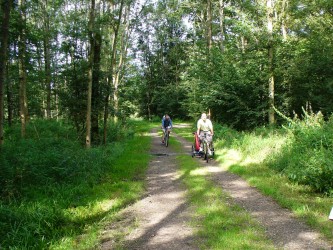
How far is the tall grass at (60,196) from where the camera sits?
475cm

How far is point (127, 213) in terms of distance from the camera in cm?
608

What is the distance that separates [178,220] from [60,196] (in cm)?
280

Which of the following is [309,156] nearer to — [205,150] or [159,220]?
[159,220]

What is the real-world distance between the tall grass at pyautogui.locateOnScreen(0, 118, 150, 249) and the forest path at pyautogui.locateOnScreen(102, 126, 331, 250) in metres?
0.49

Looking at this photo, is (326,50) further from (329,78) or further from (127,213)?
(127,213)

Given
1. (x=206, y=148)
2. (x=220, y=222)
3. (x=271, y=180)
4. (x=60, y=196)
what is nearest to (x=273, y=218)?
(x=220, y=222)

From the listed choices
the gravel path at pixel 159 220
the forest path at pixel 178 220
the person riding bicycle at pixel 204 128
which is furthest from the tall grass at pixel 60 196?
the person riding bicycle at pixel 204 128

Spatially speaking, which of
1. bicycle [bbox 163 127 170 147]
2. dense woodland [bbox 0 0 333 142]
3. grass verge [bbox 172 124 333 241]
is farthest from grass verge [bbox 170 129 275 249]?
bicycle [bbox 163 127 170 147]

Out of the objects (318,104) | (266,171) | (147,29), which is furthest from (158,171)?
(147,29)

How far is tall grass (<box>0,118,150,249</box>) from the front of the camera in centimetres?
475

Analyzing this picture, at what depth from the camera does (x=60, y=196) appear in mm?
6508

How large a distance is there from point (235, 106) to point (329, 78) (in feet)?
19.3

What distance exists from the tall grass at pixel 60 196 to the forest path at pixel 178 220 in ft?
1.59

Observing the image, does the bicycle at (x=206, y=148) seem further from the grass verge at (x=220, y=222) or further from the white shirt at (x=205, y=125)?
the grass verge at (x=220, y=222)
